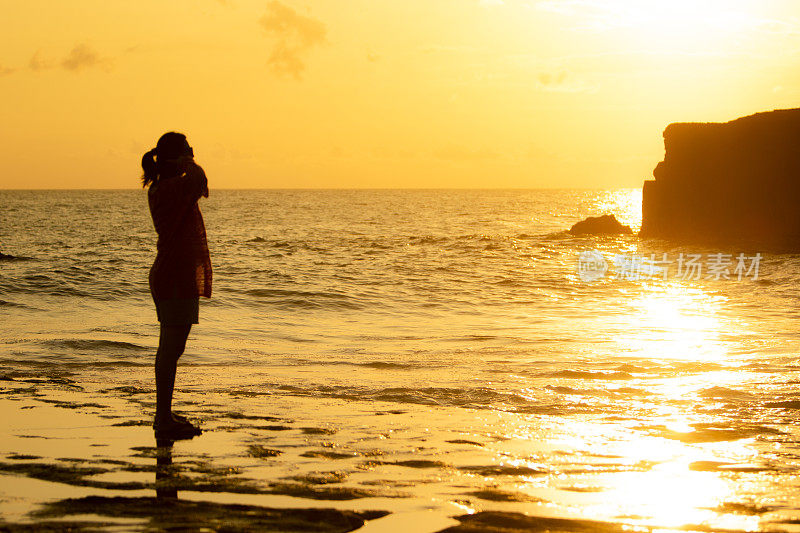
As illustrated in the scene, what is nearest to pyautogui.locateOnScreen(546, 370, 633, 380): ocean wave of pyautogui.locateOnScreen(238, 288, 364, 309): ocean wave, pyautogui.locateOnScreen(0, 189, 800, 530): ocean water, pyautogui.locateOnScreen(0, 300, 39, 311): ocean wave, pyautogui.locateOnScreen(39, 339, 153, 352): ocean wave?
pyautogui.locateOnScreen(0, 189, 800, 530): ocean water

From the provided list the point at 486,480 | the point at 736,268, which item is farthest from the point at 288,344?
the point at 736,268

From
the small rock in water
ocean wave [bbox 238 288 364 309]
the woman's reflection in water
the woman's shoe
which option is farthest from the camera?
the small rock in water

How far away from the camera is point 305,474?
4496 mm

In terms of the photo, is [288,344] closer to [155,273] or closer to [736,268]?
[155,273]

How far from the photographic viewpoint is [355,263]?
29688mm

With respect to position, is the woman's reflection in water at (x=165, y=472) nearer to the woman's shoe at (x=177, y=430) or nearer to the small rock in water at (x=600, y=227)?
the woman's shoe at (x=177, y=430)

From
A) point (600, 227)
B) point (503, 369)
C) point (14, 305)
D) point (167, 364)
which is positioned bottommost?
point (14, 305)

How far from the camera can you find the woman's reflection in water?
13.3 ft

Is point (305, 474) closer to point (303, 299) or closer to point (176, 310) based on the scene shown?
point (176, 310)

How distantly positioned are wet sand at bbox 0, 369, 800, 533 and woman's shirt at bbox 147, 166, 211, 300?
984mm

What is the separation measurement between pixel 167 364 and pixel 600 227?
155 ft

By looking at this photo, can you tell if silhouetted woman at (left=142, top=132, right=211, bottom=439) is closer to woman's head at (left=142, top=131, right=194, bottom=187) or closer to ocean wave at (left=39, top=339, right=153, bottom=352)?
woman's head at (left=142, top=131, right=194, bottom=187)

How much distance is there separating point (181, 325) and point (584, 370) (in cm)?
512

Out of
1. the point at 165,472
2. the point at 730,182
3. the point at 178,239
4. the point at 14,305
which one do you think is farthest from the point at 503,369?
the point at 730,182
